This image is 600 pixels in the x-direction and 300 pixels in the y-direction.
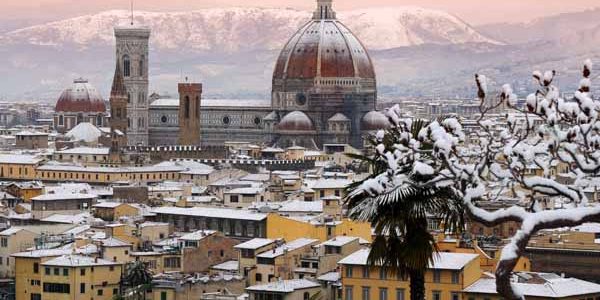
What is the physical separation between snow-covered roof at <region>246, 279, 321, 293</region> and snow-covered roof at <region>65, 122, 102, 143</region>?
7575 centimetres

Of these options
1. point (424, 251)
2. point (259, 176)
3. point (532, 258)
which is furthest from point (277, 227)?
point (424, 251)

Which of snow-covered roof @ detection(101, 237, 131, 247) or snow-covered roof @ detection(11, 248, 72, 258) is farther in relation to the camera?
snow-covered roof @ detection(101, 237, 131, 247)

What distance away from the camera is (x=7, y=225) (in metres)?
65.9

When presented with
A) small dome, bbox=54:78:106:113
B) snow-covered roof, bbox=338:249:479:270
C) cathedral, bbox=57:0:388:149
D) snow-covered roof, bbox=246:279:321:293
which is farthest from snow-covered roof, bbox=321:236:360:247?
small dome, bbox=54:78:106:113

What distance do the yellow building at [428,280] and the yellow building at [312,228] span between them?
494 inches

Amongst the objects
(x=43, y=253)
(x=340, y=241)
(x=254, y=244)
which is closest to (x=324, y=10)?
(x=254, y=244)

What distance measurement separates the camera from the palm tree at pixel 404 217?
2011 centimetres

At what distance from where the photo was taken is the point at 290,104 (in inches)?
5162

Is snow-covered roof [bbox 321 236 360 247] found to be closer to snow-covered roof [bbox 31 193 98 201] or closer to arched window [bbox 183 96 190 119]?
snow-covered roof [bbox 31 193 98 201]

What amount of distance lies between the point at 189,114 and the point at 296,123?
932 centimetres

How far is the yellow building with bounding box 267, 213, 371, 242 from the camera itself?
57.7 m

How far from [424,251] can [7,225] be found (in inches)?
1833

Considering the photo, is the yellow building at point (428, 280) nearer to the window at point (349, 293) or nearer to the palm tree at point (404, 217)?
the window at point (349, 293)

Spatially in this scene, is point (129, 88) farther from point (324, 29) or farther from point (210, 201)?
point (210, 201)
